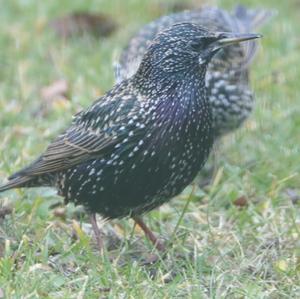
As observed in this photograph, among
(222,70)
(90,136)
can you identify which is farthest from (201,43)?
(222,70)

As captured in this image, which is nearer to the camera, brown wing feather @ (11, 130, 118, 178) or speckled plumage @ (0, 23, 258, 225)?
speckled plumage @ (0, 23, 258, 225)

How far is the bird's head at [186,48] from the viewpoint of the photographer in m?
5.22

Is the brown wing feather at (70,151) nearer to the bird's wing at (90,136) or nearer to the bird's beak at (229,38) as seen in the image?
the bird's wing at (90,136)

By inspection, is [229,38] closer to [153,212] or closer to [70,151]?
[70,151]

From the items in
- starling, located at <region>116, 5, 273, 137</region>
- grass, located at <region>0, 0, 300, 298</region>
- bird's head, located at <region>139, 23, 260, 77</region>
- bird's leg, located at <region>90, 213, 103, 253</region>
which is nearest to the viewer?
grass, located at <region>0, 0, 300, 298</region>

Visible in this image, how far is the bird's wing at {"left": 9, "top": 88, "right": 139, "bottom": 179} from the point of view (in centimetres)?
518

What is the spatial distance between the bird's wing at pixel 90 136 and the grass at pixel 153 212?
1.00ft

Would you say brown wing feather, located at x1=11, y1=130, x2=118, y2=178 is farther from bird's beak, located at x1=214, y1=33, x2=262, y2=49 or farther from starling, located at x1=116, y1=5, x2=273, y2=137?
starling, located at x1=116, y1=5, x2=273, y2=137

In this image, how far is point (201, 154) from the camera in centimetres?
517

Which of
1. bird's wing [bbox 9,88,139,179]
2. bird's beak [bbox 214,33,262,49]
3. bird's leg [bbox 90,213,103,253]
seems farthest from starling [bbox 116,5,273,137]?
bird's leg [bbox 90,213,103,253]

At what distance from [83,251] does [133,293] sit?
58 cm

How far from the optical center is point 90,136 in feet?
17.5

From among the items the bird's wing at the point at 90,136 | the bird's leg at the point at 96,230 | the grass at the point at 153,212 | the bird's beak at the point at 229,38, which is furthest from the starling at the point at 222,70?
the bird's leg at the point at 96,230

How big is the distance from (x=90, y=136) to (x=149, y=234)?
24.1 inches
